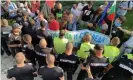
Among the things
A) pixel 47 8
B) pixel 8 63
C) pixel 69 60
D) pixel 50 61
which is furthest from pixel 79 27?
pixel 50 61

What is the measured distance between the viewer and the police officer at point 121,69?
254 inches

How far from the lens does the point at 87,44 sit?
24.5ft

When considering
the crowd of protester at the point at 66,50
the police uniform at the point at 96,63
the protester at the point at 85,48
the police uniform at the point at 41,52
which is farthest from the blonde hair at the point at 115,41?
the police uniform at the point at 41,52

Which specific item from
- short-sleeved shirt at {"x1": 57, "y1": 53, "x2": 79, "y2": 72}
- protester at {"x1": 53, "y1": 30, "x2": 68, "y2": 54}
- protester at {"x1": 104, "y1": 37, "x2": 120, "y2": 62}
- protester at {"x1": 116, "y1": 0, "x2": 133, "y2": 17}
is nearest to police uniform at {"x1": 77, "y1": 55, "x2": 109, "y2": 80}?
short-sleeved shirt at {"x1": 57, "y1": 53, "x2": 79, "y2": 72}

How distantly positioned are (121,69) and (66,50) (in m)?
1.35

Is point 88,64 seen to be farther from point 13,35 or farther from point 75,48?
point 13,35

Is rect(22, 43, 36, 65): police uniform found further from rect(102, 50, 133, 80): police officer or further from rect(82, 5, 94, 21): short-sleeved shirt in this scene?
rect(82, 5, 94, 21): short-sleeved shirt

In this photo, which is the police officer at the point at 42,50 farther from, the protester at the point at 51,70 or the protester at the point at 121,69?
the protester at the point at 121,69

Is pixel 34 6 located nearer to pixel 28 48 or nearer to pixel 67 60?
pixel 28 48

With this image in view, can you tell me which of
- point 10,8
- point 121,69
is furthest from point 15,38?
point 10,8

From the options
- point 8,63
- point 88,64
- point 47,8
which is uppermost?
point 47,8

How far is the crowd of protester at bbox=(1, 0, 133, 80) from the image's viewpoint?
6406 mm

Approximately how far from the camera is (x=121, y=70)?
6.53 metres

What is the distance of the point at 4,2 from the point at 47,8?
2925 mm
